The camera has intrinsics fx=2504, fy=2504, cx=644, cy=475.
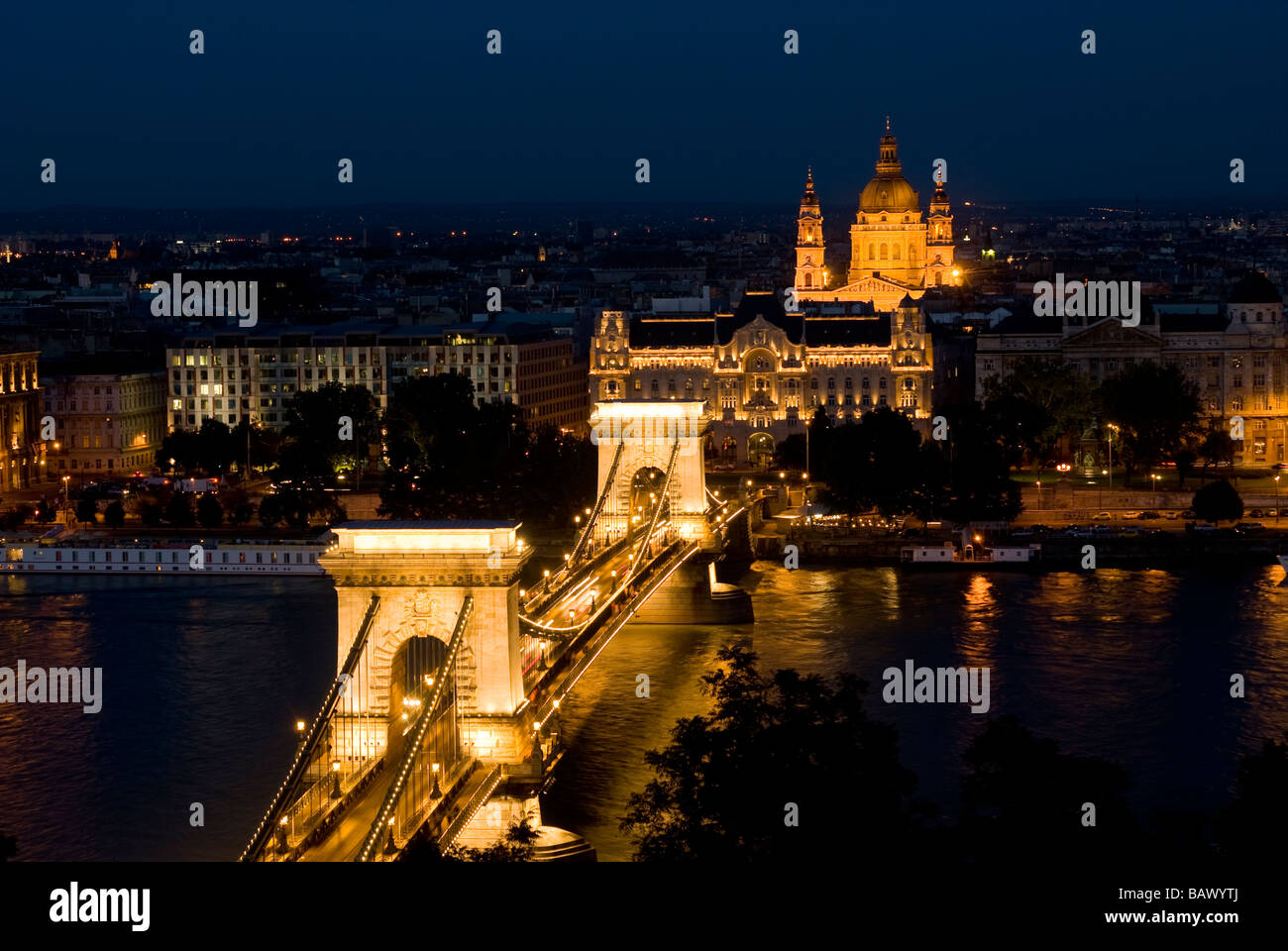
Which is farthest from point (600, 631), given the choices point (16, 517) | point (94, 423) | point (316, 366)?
point (316, 366)

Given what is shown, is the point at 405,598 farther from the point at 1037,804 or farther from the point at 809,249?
the point at 809,249

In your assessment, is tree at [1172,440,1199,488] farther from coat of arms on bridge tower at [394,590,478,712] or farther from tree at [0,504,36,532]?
coat of arms on bridge tower at [394,590,478,712]

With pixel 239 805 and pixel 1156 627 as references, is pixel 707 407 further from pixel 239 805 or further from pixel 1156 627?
pixel 239 805

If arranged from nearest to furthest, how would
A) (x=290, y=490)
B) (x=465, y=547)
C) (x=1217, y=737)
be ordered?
(x=465, y=547) < (x=1217, y=737) < (x=290, y=490)

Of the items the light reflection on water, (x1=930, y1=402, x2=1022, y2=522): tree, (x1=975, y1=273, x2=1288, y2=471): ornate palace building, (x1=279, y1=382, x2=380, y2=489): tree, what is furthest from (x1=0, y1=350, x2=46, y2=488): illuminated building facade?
(x1=975, y1=273, x2=1288, y2=471): ornate palace building

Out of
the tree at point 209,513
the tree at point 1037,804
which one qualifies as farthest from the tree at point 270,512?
the tree at point 1037,804
